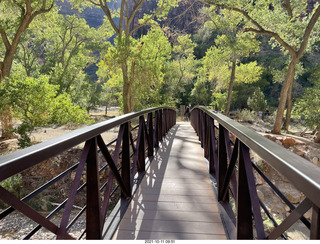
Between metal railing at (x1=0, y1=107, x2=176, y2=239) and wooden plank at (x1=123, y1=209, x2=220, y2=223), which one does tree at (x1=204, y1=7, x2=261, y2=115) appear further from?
metal railing at (x1=0, y1=107, x2=176, y2=239)

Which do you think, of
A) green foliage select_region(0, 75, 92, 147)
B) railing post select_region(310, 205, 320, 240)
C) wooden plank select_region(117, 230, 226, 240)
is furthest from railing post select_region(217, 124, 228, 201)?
green foliage select_region(0, 75, 92, 147)

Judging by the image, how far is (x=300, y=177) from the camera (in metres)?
0.80

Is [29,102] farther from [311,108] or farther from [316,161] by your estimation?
[311,108]

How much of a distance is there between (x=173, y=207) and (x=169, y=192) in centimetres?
42

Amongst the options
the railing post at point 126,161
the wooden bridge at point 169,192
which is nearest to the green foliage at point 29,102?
the wooden bridge at point 169,192

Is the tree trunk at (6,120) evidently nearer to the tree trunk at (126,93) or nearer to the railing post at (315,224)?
the tree trunk at (126,93)

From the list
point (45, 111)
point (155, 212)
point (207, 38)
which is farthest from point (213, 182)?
point (207, 38)

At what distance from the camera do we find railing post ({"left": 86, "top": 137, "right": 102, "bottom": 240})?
5.53 feet

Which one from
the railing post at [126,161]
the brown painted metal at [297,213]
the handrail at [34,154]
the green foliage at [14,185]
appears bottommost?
the green foliage at [14,185]

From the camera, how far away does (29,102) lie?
864cm

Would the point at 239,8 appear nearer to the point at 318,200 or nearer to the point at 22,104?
the point at 22,104

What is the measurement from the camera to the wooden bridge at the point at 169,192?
94 cm

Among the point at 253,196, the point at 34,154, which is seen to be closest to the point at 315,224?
the point at 253,196

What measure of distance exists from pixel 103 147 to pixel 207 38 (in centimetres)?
4252
